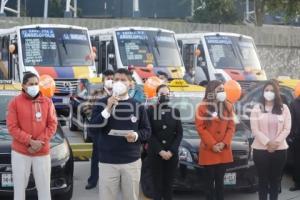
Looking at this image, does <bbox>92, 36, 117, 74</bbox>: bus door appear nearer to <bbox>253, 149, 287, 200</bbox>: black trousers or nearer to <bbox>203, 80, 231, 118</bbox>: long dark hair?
<bbox>203, 80, 231, 118</bbox>: long dark hair

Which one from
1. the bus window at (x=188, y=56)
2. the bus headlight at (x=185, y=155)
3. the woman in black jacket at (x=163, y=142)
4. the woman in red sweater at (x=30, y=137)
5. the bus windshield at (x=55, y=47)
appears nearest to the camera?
the woman in red sweater at (x=30, y=137)

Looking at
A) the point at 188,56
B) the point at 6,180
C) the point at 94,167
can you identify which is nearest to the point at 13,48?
the point at 188,56

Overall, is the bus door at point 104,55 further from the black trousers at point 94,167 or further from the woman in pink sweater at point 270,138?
the woman in pink sweater at point 270,138

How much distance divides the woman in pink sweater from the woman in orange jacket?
35 cm

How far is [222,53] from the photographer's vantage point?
19.4 metres

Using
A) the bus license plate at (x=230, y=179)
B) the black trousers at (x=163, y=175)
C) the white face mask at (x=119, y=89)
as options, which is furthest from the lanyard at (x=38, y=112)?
the bus license plate at (x=230, y=179)

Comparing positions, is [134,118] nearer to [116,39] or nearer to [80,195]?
[80,195]

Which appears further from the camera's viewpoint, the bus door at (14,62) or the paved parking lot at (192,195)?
the bus door at (14,62)

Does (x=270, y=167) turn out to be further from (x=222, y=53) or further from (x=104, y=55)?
(x=104, y=55)

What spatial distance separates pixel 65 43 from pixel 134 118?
465 inches

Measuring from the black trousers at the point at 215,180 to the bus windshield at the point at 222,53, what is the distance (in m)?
11.7

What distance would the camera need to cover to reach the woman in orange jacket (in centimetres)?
752

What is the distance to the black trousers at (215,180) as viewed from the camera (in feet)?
24.7

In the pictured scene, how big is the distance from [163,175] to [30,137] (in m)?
1.73
